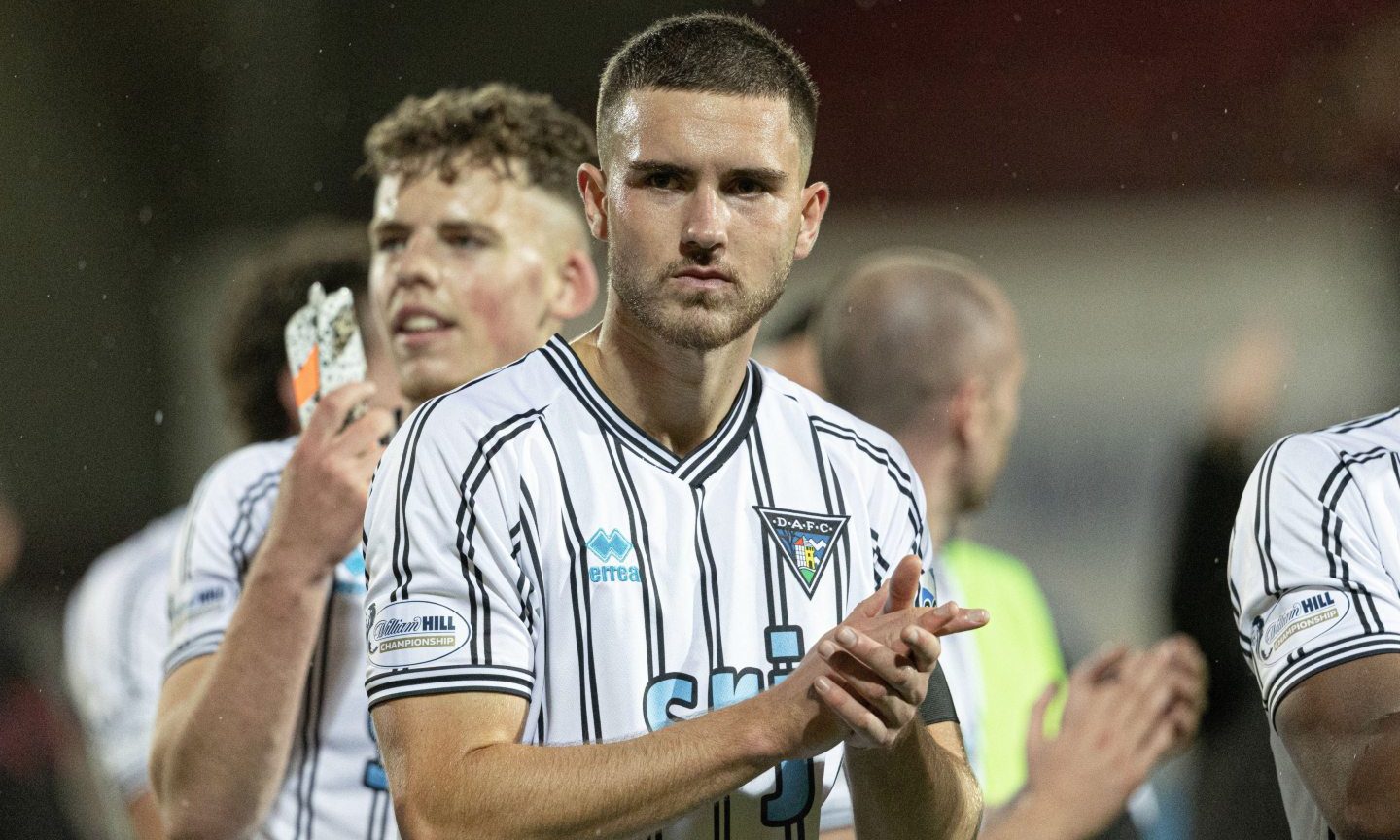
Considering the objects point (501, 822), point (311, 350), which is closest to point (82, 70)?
point (311, 350)

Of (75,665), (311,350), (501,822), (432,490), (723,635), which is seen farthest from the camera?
(75,665)

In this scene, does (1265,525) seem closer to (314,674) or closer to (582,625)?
(582,625)

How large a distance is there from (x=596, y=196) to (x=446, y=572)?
19.1 inches

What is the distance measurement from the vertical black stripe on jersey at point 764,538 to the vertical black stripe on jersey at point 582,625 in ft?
0.69

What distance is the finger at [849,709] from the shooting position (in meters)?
1.38

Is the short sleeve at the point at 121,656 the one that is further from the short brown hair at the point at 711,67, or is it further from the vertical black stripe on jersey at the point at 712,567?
the short brown hair at the point at 711,67

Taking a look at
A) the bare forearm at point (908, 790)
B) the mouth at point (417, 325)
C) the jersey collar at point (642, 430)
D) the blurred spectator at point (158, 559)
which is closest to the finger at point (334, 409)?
the mouth at point (417, 325)

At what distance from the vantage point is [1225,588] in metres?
3.00

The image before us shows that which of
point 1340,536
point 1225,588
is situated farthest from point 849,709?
point 1225,588

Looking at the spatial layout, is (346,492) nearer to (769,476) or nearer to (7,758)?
(769,476)

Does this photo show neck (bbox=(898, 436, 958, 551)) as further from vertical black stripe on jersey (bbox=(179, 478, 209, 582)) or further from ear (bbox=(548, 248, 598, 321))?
vertical black stripe on jersey (bbox=(179, 478, 209, 582))

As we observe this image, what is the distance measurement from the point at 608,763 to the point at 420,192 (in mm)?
1364

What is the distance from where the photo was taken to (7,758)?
133 inches

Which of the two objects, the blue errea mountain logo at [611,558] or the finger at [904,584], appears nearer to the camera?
the finger at [904,584]
